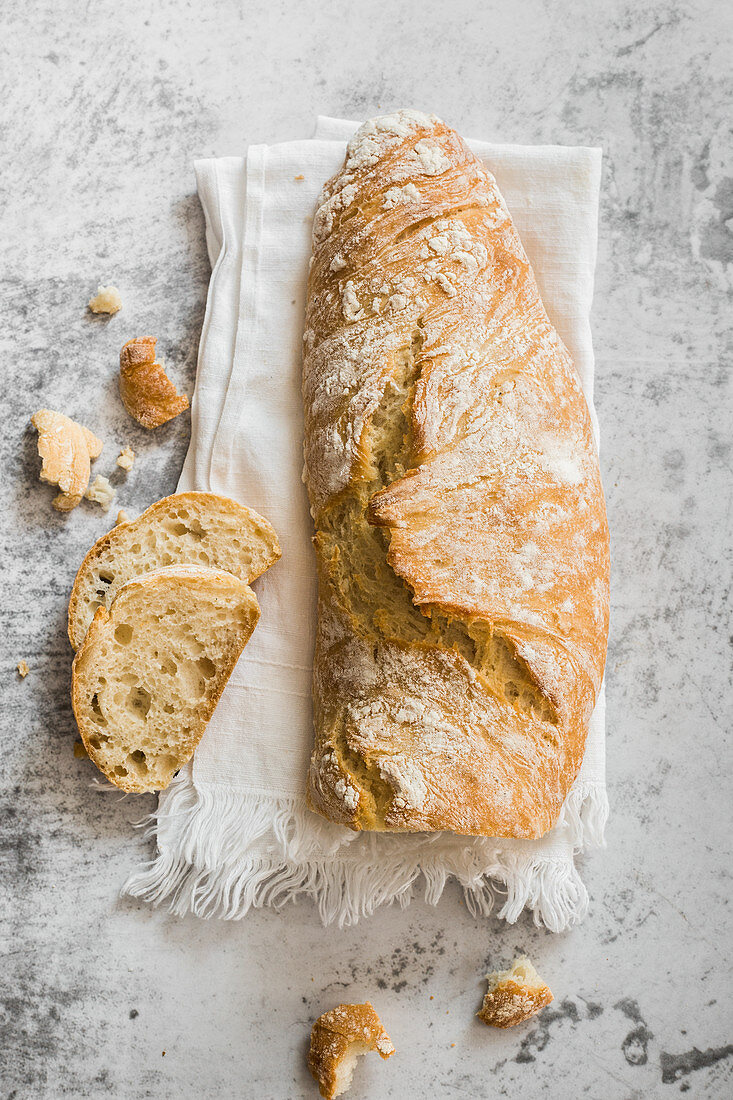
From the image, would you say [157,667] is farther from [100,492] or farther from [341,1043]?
[341,1043]

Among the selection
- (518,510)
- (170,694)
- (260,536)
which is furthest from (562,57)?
(170,694)

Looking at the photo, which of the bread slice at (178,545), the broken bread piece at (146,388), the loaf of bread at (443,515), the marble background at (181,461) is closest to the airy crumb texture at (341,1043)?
the marble background at (181,461)

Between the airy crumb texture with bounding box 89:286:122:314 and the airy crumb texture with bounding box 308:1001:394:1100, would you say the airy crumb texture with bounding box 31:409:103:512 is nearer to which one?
the airy crumb texture with bounding box 89:286:122:314

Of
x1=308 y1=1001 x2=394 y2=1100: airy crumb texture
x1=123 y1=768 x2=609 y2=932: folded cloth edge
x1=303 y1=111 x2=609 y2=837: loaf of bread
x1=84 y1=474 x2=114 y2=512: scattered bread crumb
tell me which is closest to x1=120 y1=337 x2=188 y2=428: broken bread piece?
x1=84 y1=474 x2=114 y2=512: scattered bread crumb

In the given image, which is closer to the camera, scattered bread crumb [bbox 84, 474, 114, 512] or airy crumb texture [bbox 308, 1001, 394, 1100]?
airy crumb texture [bbox 308, 1001, 394, 1100]

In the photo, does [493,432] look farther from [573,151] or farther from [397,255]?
[573,151]

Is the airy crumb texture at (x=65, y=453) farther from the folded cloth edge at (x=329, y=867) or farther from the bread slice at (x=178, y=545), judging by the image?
the folded cloth edge at (x=329, y=867)
